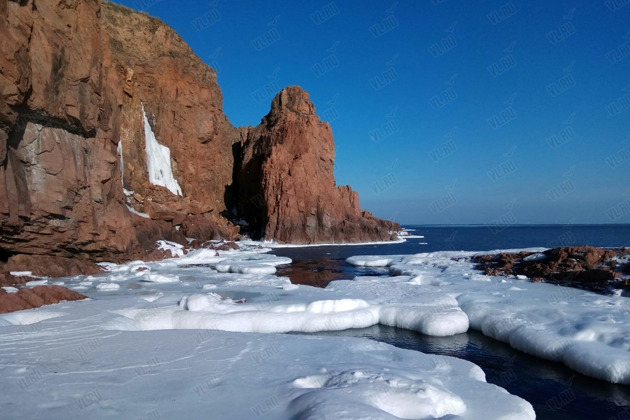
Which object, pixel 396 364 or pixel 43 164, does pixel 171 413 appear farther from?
pixel 43 164

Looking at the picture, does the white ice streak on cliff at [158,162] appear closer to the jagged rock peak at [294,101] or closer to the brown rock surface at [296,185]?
the brown rock surface at [296,185]

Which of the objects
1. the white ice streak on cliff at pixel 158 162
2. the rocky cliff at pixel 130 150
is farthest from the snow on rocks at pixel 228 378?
the white ice streak on cliff at pixel 158 162

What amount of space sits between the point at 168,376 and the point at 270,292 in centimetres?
980

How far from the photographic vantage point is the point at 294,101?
73875mm

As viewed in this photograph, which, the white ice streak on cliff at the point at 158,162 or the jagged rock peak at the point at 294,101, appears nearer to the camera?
the white ice streak on cliff at the point at 158,162

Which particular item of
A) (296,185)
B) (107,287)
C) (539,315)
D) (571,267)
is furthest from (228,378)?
(296,185)

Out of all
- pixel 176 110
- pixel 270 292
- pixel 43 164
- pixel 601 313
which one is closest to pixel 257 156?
pixel 176 110

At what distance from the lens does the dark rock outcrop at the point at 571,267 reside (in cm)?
1743

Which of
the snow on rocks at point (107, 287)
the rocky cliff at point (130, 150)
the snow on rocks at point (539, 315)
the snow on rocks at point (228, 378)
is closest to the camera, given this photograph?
→ the snow on rocks at point (228, 378)

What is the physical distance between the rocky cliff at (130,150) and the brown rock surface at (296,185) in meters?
0.21

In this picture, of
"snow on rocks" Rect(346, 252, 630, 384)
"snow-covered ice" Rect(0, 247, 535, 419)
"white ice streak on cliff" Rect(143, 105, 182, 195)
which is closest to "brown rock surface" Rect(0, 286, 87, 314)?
"snow-covered ice" Rect(0, 247, 535, 419)

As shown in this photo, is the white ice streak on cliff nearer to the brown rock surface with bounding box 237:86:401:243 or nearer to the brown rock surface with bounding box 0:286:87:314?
the brown rock surface with bounding box 237:86:401:243

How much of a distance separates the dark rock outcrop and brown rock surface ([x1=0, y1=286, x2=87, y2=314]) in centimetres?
2013

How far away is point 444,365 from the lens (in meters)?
8.21
